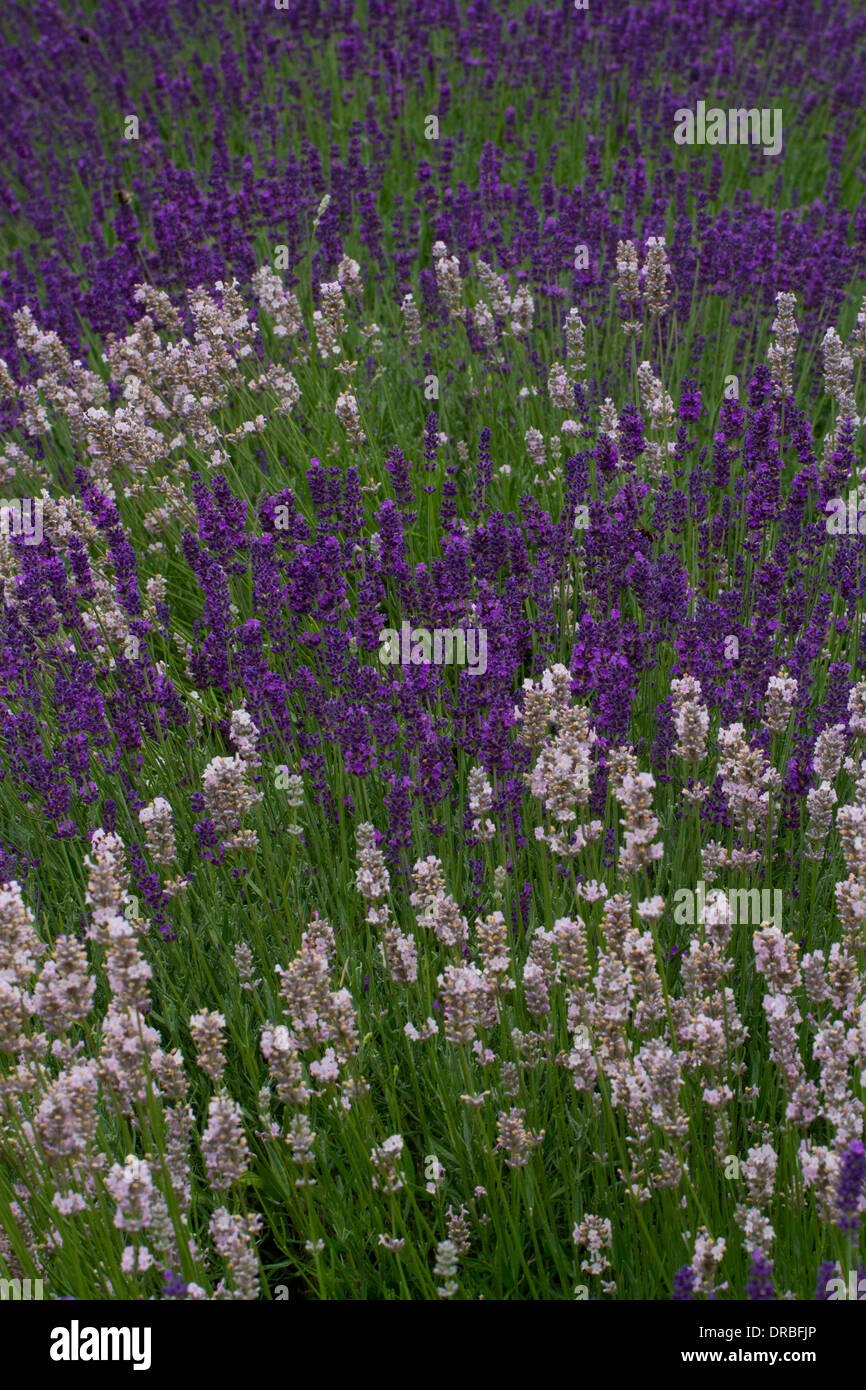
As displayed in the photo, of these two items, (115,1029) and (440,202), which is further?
(440,202)

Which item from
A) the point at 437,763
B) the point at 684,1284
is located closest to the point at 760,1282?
the point at 684,1284

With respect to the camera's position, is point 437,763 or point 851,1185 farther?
point 437,763

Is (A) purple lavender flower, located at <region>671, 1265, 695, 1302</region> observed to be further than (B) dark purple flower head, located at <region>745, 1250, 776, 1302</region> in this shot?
Yes

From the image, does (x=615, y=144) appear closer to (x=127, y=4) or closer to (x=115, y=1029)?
(x=127, y=4)

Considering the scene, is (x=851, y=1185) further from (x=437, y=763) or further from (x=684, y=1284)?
(x=437, y=763)

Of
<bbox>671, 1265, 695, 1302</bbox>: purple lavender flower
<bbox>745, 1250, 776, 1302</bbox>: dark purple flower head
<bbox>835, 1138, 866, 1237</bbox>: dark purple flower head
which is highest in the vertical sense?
<bbox>835, 1138, 866, 1237</bbox>: dark purple flower head

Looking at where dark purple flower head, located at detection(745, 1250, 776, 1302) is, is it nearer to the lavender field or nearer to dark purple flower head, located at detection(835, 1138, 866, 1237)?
the lavender field

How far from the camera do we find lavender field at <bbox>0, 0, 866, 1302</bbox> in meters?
2.55

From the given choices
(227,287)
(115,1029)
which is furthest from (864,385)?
(115,1029)

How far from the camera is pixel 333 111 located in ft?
30.1

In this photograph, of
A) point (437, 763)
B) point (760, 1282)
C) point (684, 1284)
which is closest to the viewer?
point (760, 1282)

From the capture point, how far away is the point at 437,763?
3398 mm

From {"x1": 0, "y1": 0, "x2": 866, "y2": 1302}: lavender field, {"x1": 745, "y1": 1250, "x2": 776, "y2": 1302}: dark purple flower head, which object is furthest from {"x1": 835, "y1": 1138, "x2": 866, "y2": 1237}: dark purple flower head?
{"x1": 745, "y1": 1250, "x2": 776, "y2": 1302}: dark purple flower head

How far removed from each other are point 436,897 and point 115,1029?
704mm
